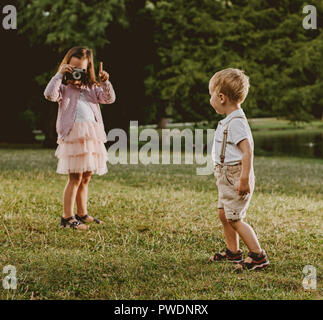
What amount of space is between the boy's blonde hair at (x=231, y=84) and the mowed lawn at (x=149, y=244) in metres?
1.35

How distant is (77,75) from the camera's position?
4.76 meters

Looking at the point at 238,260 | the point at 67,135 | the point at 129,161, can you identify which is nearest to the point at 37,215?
the point at 67,135

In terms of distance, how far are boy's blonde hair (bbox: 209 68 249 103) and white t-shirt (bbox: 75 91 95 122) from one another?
68.7 inches

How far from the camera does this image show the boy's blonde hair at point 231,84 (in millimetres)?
3578

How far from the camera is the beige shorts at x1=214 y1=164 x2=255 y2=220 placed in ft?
11.6

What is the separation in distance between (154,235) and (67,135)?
1393mm

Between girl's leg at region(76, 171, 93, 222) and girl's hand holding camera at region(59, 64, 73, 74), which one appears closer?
girl's hand holding camera at region(59, 64, 73, 74)

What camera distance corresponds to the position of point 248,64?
58.9 feet

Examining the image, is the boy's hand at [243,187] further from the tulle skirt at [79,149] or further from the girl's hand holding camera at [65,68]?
the girl's hand holding camera at [65,68]
